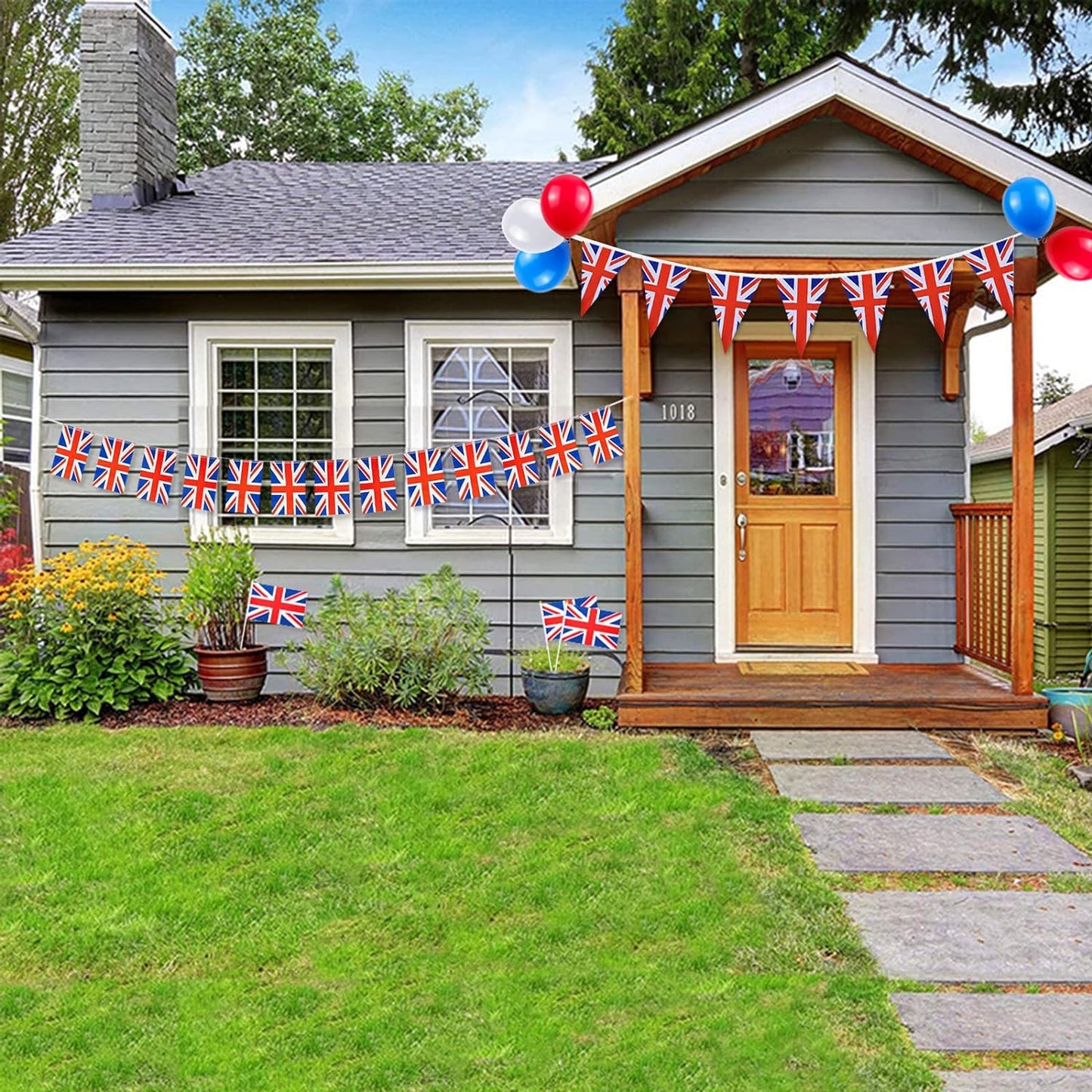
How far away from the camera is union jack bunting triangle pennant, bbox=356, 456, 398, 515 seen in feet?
20.0

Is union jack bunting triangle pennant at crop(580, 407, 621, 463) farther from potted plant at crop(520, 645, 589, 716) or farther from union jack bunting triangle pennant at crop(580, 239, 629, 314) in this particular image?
potted plant at crop(520, 645, 589, 716)

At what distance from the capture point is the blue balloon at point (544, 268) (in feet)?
16.5

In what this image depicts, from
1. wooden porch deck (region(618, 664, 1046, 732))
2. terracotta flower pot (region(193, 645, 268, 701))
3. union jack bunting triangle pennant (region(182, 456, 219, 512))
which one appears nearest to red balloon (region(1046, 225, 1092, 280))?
wooden porch deck (region(618, 664, 1046, 732))

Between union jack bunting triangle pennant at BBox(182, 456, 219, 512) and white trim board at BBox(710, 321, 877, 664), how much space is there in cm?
303

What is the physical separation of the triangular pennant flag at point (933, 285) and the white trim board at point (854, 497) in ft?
3.81

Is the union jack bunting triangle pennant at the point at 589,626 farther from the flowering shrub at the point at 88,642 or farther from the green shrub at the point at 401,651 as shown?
the flowering shrub at the point at 88,642

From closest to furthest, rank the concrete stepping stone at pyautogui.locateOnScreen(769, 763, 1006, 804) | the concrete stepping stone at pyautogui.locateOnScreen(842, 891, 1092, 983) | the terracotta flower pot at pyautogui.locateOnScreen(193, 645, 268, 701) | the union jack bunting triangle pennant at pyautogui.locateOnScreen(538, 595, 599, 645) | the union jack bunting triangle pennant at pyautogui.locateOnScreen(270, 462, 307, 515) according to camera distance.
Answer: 1. the concrete stepping stone at pyautogui.locateOnScreen(842, 891, 1092, 983)
2. the concrete stepping stone at pyautogui.locateOnScreen(769, 763, 1006, 804)
3. the terracotta flower pot at pyautogui.locateOnScreen(193, 645, 268, 701)
4. the union jack bunting triangle pennant at pyautogui.locateOnScreen(538, 595, 599, 645)
5. the union jack bunting triangle pennant at pyautogui.locateOnScreen(270, 462, 307, 515)

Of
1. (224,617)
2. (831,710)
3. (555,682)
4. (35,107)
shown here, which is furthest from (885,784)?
(35,107)

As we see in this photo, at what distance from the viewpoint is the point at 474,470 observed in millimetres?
5957

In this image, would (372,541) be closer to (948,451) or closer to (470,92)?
(948,451)

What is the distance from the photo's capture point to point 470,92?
841 inches

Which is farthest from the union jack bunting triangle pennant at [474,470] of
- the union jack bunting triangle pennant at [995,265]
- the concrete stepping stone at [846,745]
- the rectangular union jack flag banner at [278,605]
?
the union jack bunting triangle pennant at [995,265]

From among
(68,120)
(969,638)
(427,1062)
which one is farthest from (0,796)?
(68,120)

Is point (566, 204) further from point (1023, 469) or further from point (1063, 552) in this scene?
point (1063, 552)
